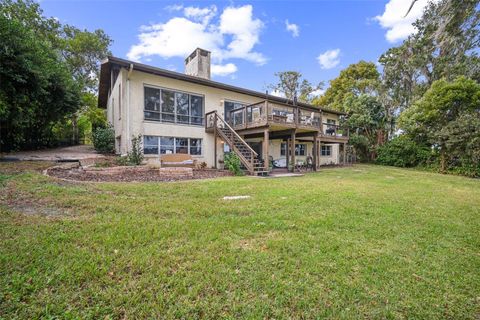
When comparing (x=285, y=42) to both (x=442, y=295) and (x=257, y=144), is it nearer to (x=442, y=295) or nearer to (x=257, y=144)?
(x=257, y=144)

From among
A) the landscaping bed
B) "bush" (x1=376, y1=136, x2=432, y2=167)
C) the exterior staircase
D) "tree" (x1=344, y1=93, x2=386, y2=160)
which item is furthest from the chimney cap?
"bush" (x1=376, y1=136, x2=432, y2=167)

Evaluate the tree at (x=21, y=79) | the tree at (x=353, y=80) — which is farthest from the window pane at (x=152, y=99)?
the tree at (x=353, y=80)

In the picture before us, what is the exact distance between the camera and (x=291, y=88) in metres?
35.1

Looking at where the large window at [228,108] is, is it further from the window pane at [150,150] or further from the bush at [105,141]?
the bush at [105,141]

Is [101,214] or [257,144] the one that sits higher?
[257,144]

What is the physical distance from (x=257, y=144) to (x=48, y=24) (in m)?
24.6

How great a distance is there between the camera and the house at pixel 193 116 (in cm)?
1155

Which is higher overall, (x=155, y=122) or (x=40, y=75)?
(x=40, y=75)

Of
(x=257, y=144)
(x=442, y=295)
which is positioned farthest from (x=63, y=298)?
(x=257, y=144)

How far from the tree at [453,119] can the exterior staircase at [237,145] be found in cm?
1243

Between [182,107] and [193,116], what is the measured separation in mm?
833

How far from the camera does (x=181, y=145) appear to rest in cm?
1323

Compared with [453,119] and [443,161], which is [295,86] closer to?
[453,119]

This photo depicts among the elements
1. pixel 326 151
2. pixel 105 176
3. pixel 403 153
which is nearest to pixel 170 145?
pixel 105 176
